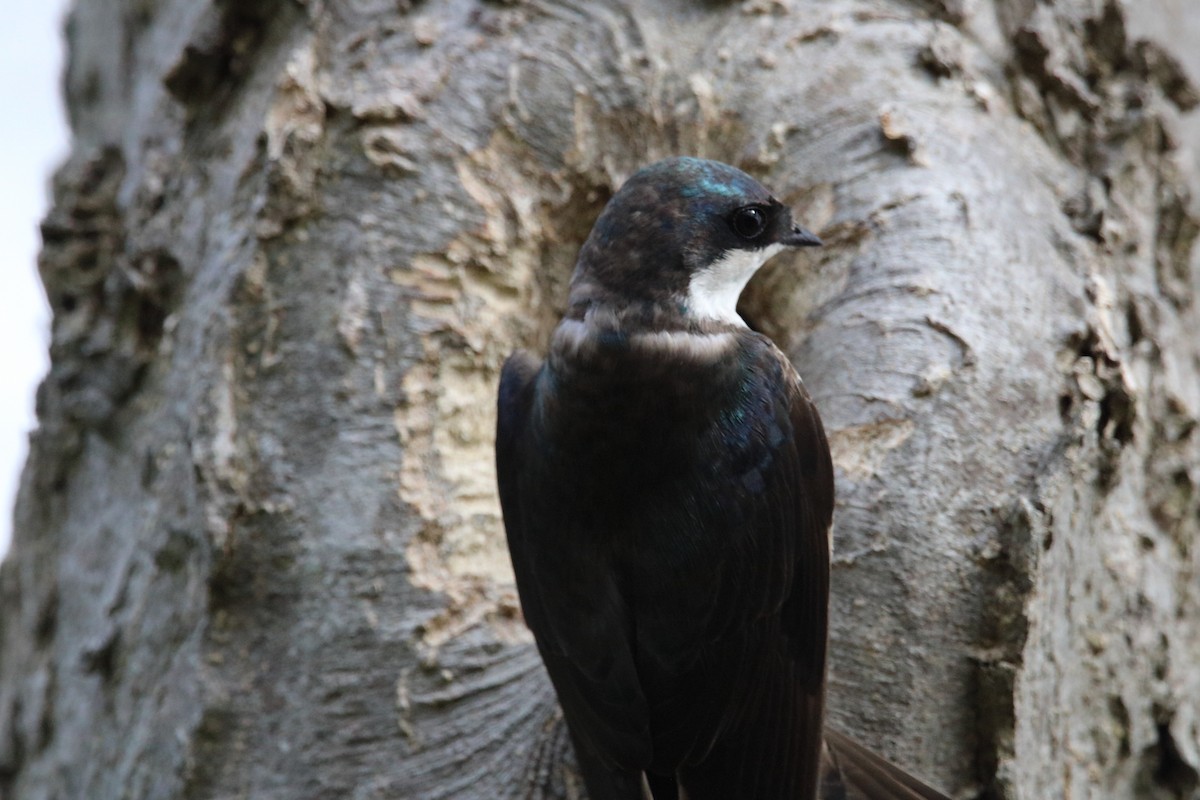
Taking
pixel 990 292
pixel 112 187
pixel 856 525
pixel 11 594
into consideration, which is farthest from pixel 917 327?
pixel 11 594

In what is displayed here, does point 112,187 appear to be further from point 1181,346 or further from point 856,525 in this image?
point 1181,346

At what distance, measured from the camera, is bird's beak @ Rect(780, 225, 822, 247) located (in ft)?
5.92

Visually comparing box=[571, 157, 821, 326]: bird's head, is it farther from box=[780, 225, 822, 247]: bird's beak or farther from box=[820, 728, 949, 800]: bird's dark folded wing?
box=[820, 728, 949, 800]: bird's dark folded wing

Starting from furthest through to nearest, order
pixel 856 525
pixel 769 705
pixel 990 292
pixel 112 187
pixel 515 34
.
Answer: pixel 112 187 < pixel 515 34 < pixel 990 292 < pixel 856 525 < pixel 769 705

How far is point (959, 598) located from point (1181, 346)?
0.91 meters

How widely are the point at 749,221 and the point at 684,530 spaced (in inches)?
16.8

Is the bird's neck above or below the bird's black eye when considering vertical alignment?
below

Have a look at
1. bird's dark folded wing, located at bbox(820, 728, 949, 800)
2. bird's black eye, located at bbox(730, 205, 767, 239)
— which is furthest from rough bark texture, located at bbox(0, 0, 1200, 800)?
bird's black eye, located at bbox(730, 205, 767, 239)

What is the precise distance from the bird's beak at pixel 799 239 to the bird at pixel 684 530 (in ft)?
0.24

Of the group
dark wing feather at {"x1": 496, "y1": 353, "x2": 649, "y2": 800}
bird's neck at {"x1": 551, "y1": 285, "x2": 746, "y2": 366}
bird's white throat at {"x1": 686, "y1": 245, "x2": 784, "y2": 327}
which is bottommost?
dark wing feather at {"x1": 496, "y1": 353, "x2": 649, "y2": 800}

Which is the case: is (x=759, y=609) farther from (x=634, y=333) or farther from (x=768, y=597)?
(x=634, y=333)

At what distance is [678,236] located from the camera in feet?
5.63

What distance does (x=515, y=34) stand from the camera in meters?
2.24

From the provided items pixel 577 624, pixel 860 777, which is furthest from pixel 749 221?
pixel 860 777
